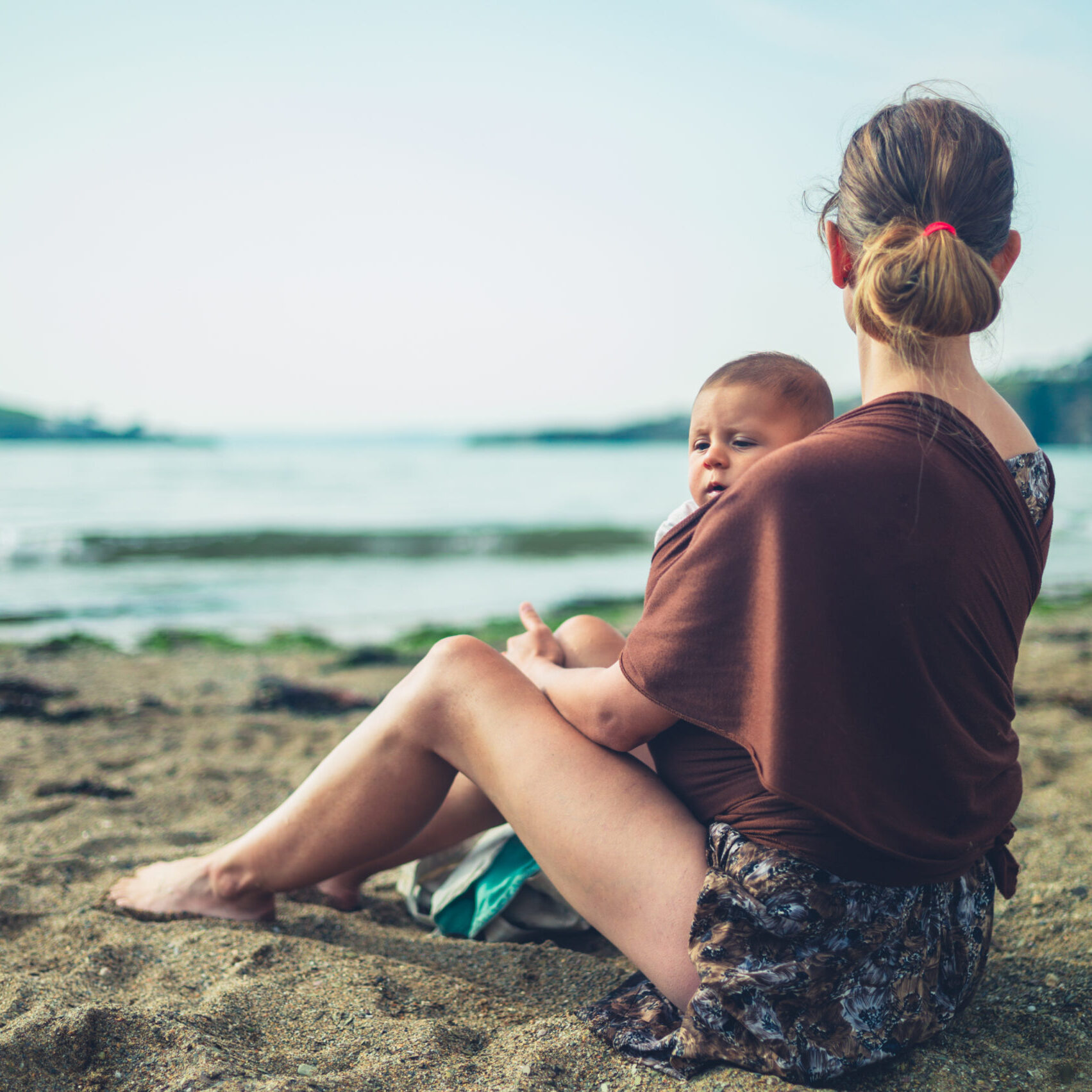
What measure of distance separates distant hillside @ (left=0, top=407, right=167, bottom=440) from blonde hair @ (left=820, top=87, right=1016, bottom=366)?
1546 inches

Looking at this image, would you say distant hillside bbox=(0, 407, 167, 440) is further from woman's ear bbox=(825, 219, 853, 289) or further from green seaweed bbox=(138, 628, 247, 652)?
woman's ear bbox=(825, 219, 853, 289)

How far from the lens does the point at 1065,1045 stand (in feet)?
5.72

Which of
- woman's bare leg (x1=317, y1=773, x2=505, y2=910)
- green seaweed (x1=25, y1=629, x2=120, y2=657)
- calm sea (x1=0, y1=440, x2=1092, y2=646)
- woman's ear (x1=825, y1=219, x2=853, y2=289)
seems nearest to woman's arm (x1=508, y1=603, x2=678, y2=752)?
woman's bare leg (x1=317, y1=773, x2=505, y2=910)

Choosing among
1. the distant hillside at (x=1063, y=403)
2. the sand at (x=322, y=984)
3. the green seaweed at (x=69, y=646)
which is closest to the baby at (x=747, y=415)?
the sand at (x=322, y=984)

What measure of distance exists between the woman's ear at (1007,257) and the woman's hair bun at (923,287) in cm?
19

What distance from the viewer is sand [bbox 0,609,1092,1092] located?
1.60 metres

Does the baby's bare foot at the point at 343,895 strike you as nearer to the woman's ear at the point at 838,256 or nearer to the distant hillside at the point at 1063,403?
the woman's ear at the point at 838,256

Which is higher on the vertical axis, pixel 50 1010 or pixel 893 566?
pixel 893 566

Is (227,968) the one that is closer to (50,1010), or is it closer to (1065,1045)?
(50,1010)

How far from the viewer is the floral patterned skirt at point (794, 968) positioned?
1484 mm

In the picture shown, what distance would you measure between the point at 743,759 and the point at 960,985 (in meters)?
0.66

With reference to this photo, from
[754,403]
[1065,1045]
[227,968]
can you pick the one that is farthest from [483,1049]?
[754,403]

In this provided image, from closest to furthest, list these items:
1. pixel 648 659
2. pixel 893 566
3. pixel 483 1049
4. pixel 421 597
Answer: pixel 893 566
pixel 648 659
pixel 483 1049
pixel 421 597

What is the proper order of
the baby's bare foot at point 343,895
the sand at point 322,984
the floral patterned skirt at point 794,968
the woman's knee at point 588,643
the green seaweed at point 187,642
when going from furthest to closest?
the green seaweed at point 187,642 < the baby's bare foot at point 343,895 < the woman's knee at point 588,643 < the sand at point 322,984 < the floral patterned skirt at point 794,968
